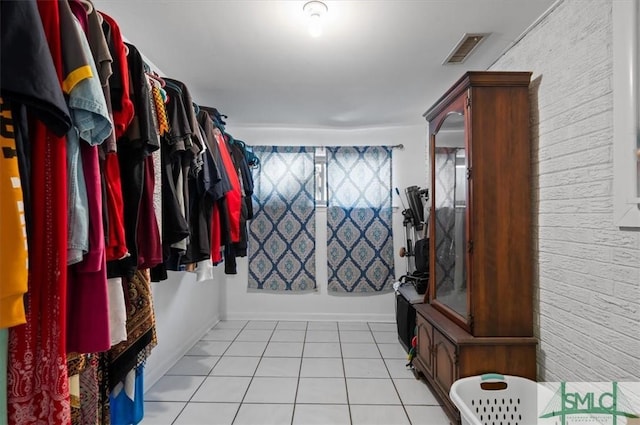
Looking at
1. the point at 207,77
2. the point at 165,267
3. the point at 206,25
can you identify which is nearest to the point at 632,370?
the point at 165,267

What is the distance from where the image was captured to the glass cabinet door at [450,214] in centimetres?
189

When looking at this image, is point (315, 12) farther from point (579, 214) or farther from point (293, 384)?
point (293, 384)

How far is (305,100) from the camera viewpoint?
2953mm

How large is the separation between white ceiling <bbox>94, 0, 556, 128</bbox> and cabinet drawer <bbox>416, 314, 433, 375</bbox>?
1868 millimetres

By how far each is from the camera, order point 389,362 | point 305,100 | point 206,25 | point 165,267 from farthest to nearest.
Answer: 1. point 305,100
2. point 389,362
3. point 206,25
4. point 165,267

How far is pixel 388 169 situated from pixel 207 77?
87.3 inches

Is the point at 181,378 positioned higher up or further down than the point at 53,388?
further down

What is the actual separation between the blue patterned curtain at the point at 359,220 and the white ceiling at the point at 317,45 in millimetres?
832

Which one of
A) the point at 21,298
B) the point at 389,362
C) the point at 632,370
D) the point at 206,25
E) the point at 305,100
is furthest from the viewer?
the point at 305,100

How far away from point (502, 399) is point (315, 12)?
7.32 feet

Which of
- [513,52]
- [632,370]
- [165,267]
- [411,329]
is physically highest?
[513,52]

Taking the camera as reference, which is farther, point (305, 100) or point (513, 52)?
point (305, 100)

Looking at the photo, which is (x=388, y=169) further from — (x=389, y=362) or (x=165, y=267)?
(x=165, y=267)

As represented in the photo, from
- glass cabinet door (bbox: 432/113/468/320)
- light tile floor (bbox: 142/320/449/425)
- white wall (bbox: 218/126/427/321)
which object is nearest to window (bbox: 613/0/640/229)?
glass cabinet door (bbox: 432/113/468/320)
